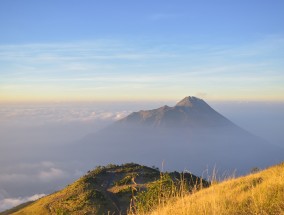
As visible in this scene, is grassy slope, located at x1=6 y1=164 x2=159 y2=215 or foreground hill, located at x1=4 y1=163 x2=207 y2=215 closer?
foreground hill, located at x1=4 y1=163 x2=207 y2=215

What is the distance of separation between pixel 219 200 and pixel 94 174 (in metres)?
33.6

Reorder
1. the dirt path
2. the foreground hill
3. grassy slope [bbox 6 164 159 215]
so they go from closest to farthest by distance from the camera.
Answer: the foreground hill → grassy slope [bbox 6 164 159 215] → the dirt path

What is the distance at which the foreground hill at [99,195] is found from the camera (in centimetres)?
3083

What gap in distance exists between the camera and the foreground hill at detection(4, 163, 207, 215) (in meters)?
30.8

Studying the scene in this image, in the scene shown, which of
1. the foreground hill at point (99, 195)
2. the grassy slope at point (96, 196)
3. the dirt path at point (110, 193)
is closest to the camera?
the foreground hill at point (99, 195)

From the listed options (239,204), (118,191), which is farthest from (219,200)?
(118,191)

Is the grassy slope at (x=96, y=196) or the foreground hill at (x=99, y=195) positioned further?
the grassy slope at (x=96, y=196)

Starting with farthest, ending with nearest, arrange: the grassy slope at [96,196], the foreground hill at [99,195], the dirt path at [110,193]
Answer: the dirt path at [110,193] → the grassy slope at [96,196] → the foreground hill at [99,195]

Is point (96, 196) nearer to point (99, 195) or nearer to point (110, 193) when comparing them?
point (99, 195)

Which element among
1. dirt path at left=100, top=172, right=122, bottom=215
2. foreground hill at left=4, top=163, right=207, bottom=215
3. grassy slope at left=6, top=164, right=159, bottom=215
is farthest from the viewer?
dirt path at left=100, top=172, right=122, bottom=215

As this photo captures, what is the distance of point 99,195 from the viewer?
1298 inches

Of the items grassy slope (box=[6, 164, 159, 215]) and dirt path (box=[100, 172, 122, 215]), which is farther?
dirt path (box=[100, 172, 122, 215])

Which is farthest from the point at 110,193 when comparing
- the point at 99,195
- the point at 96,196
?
the point at 96,196

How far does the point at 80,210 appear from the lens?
3016 centimetres
